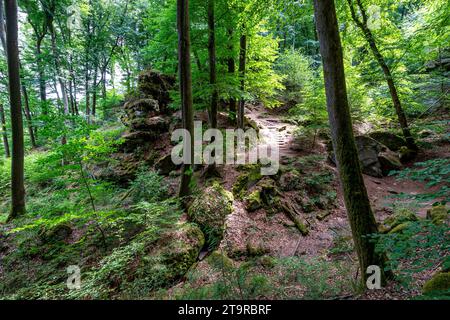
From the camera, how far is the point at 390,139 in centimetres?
1159

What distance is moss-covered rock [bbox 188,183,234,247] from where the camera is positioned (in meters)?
5.94

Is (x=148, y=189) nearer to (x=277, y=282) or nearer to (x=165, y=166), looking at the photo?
(x=165, y=166)

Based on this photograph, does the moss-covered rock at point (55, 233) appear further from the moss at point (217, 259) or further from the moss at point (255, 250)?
the moss at point (255, 250)

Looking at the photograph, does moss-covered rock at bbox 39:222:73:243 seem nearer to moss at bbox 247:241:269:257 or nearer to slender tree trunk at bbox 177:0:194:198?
slender tree trunk at bbox 177:0:194:198

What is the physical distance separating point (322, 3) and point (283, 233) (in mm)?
5588

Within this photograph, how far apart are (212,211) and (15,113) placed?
26.9 ft

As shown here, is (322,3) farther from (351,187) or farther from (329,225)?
(329,225)

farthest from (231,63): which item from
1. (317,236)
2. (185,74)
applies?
(317,236)

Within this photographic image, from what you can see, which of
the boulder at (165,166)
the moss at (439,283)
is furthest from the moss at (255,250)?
the boulder at (165,166)

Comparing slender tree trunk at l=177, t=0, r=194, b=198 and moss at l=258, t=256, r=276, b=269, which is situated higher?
slender tree trunk at l=177, t=0, r=194, b=198

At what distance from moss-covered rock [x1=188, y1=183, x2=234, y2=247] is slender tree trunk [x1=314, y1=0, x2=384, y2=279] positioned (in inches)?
136

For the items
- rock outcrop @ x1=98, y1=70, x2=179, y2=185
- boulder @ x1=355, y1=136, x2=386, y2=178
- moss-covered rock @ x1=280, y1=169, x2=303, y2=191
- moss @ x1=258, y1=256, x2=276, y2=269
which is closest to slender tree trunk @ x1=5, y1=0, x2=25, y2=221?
rock outcrop @ x1=98, y1=70, x2=179, y2=185

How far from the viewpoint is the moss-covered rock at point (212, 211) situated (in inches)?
234

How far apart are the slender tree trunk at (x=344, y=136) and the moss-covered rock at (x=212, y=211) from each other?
3449 mm
